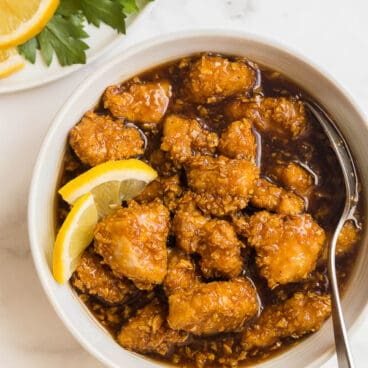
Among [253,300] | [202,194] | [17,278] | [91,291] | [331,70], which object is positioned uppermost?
[331,70]

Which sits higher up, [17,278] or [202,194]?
[202,194]

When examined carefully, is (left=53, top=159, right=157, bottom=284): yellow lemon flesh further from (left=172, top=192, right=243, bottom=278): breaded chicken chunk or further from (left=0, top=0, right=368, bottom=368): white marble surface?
(left=0, top=0, right=368, bottom=368): white marble surface

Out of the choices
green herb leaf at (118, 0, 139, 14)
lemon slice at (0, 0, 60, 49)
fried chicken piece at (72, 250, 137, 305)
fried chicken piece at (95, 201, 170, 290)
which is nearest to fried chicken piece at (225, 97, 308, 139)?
fried chicken piece at (95, 201, 170, 290)

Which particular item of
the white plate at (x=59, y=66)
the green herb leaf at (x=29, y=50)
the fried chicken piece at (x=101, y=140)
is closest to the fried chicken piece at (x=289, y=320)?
the fried chicken piece at (x=101, y=140)

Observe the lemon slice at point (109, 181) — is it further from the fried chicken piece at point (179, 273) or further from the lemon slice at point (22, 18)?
the lemon slice at point (22, 18)

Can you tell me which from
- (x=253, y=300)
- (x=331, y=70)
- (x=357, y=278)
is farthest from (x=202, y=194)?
(x=331, y=70)

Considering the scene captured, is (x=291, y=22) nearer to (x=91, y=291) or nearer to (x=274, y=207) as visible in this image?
(x=274, y=207)

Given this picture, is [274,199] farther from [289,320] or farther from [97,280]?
[97,280]
